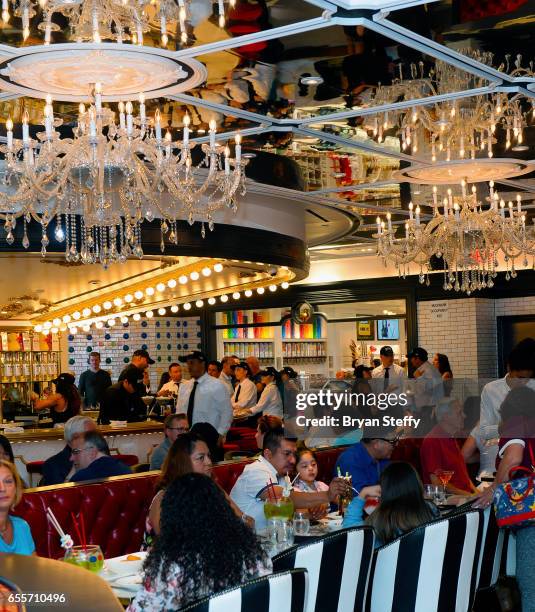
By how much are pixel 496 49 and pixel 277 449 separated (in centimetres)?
278

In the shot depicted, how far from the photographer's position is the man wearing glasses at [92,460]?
6.74 metres

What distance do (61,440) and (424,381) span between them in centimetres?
523

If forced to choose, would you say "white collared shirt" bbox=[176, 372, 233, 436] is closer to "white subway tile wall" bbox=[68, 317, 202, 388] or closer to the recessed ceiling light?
the recessed ceiling light

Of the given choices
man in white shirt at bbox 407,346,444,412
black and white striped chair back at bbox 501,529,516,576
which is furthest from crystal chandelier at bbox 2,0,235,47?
man in white shirt at bbox 407,346,444,412

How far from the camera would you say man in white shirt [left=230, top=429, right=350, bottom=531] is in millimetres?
5730

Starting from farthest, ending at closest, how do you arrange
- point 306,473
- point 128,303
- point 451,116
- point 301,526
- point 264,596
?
point 128,303
point 451,116
point 306,473
point 301,526
point 264,596

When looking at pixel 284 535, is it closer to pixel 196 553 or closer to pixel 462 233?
pixel 196 553

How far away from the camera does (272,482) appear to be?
5.83 meters

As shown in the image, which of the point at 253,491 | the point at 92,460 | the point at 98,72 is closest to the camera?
the point at 98,72

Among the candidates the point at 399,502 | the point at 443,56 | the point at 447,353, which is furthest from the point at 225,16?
the point at 447,353

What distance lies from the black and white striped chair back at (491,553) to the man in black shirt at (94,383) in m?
9.06

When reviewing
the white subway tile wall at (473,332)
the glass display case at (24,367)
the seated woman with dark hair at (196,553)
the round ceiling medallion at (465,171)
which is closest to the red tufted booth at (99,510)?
the seated woman with dark hair at (196,553)

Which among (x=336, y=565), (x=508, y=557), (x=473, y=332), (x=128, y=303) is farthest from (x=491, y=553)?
(x=473, y=332)

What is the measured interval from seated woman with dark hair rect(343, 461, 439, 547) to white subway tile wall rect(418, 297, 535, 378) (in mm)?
12133
